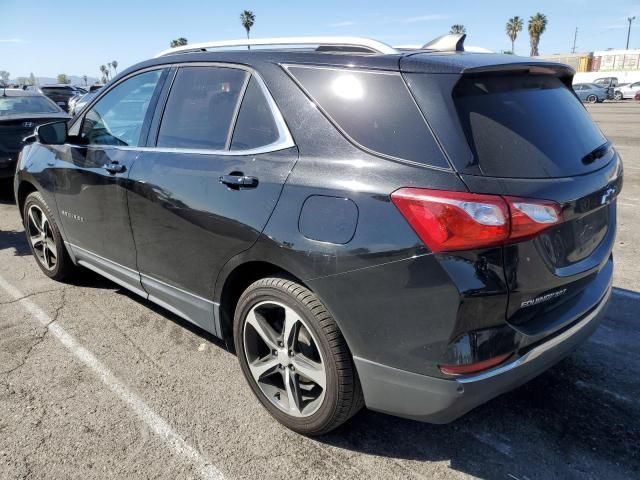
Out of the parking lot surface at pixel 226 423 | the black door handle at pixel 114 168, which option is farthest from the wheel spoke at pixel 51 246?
the black door handle at pixel 114 168

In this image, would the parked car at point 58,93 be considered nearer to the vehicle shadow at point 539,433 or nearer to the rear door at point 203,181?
the rear door at point 203,181

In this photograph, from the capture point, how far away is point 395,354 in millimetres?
2127

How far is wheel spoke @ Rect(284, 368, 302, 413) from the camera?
8.51ft

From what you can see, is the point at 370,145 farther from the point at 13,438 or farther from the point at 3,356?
the point at 3,356

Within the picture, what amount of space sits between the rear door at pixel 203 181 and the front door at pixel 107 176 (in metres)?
0.17

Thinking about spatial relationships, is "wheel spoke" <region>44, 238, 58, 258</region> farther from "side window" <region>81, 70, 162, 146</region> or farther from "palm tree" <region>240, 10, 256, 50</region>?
"palm tree" <region>240, 10, 256, 50</region>

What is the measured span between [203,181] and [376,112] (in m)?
1.07

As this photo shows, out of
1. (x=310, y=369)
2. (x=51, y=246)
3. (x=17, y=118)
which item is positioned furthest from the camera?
(x=17, y=118)

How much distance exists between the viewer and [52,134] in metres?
4.00

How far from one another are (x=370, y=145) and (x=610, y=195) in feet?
3.97

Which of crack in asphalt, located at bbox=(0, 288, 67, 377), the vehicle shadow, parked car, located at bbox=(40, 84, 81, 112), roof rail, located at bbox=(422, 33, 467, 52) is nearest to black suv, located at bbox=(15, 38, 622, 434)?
roof rail, located at bbox=(422, 33, 467, 52)

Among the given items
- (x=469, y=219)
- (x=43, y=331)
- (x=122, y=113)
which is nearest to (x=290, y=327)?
(x=469, y=219)

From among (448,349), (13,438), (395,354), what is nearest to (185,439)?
(13,438)

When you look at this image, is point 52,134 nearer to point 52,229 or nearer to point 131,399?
point 52,229
